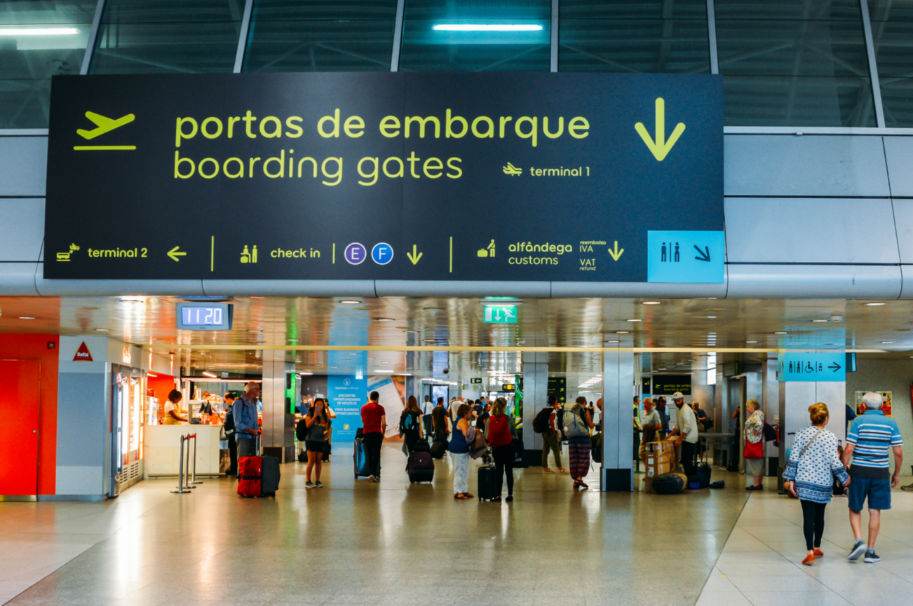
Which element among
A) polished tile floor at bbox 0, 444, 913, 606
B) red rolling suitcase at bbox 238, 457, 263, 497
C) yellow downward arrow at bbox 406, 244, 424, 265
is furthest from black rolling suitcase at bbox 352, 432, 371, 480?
yellow downward arrow at bbox 406, 244, 424, 265

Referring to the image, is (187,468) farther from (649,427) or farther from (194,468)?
(649,427)

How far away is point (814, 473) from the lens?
9.62 m

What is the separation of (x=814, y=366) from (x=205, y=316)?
1155 cm

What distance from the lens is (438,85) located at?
30.6 feet

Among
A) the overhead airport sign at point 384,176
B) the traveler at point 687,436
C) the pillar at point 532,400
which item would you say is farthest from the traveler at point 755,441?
the overhead airport sign at point 384,176

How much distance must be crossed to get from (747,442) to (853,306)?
7.74m

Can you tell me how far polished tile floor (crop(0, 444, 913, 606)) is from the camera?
26.7 ft

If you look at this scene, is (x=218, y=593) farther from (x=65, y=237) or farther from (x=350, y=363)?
(x=350, y=363)

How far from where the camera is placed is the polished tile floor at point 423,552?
8133 mm

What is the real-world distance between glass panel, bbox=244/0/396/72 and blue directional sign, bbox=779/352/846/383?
10075mm

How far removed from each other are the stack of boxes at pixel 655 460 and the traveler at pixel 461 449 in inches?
135

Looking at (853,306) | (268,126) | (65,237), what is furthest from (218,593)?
(853,306)

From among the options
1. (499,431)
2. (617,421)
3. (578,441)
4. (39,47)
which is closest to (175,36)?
(39,47)

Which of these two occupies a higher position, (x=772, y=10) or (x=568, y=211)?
(x=772, y=10)
